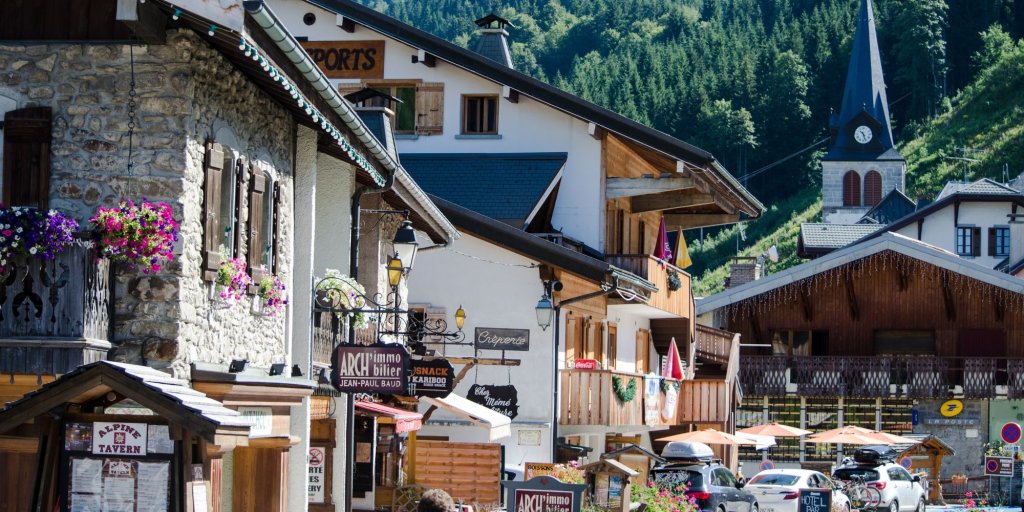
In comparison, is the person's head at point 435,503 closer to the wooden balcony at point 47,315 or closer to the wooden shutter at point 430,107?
the wooden balcony at point 47,315

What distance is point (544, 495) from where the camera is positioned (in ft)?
55.3

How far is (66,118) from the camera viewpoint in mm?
13430

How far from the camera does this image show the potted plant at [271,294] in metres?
15.8

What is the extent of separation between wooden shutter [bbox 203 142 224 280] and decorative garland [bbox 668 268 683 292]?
2319cm

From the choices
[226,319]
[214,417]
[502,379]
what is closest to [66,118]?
[226,319]

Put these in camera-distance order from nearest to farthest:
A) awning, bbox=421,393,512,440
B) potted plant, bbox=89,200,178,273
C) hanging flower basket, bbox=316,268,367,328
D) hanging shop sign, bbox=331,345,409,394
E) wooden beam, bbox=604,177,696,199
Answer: potted plant, bbox=89,200,178,273 → hanging shop sign, bbox=331,345,409,394 → hanging flower basket, bbox=316,268,367,328 → awning, bbox=421,393,512,440 → wooden beam, bbox=604,177,696,199

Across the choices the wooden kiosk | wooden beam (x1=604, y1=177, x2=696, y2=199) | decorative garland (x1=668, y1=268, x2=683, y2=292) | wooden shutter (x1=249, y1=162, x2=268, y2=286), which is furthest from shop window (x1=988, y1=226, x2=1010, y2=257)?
the wooden kiosk

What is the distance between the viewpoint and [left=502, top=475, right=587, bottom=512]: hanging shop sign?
1670cm

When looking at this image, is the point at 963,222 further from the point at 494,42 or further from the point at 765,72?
the point at 765,72

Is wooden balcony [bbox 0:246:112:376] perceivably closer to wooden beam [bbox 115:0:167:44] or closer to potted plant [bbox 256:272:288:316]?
wooden beam [bbox 115:0:167:44]

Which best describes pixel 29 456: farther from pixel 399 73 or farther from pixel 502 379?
pixel 399 73

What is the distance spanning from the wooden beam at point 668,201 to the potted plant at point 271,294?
68.9 ft

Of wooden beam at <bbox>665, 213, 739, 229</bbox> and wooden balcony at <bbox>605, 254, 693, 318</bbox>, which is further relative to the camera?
wooden beam at <bbox>665, 213, 739, 229</bbox>

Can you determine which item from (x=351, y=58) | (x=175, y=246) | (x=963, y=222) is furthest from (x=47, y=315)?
(x=963, y=222)
